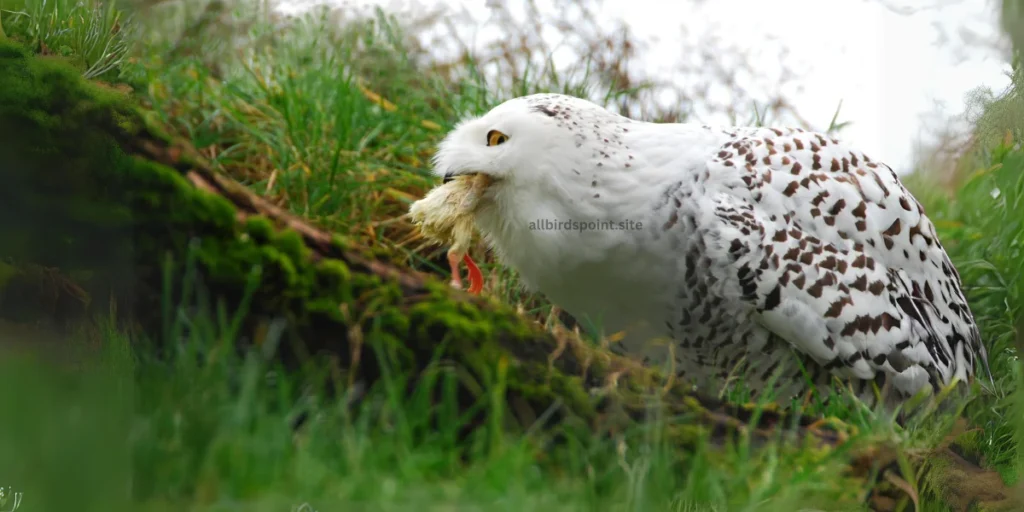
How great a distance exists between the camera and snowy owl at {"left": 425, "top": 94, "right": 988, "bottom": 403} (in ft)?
6.14

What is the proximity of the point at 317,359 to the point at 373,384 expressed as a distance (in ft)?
0.31

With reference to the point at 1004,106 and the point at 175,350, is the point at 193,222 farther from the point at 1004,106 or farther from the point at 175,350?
the point at 1004,106

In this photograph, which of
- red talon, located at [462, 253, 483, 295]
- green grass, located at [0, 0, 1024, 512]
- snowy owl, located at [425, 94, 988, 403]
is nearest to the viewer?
green grass, located at [0, 0, 1024, 512]

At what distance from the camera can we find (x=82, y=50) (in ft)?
4.23

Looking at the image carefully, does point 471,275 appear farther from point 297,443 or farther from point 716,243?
point 297,443

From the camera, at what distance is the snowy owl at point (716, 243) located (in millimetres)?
1871

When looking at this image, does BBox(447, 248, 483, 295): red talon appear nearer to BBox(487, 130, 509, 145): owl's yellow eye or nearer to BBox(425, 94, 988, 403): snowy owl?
BBox(425, 94, 988, 403): snowy owl

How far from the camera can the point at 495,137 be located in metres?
1.90

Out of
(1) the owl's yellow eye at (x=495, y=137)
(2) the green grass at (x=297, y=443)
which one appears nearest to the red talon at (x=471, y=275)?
(1) the owl's yellow eye at (x=495, y=137)

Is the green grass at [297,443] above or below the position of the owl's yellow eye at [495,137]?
below

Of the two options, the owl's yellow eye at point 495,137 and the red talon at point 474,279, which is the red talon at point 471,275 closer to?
the red talon at point 474,279

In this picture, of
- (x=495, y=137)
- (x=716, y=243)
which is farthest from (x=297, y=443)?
(x=716, y=243)

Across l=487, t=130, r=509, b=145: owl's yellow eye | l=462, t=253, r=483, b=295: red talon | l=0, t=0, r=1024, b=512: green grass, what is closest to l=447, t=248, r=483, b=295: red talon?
l=462, t=253, r=483, b=295: red talon

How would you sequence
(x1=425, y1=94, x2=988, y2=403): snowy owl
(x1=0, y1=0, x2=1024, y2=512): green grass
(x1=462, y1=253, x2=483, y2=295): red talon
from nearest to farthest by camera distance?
(x1=0, y1=0, x2=1024, y2=512): green grass, (x1=425, y1=94, x2=988, y2=403): snowy owl, (x1=462, y1=253, x2=483, y2=295): red talon
